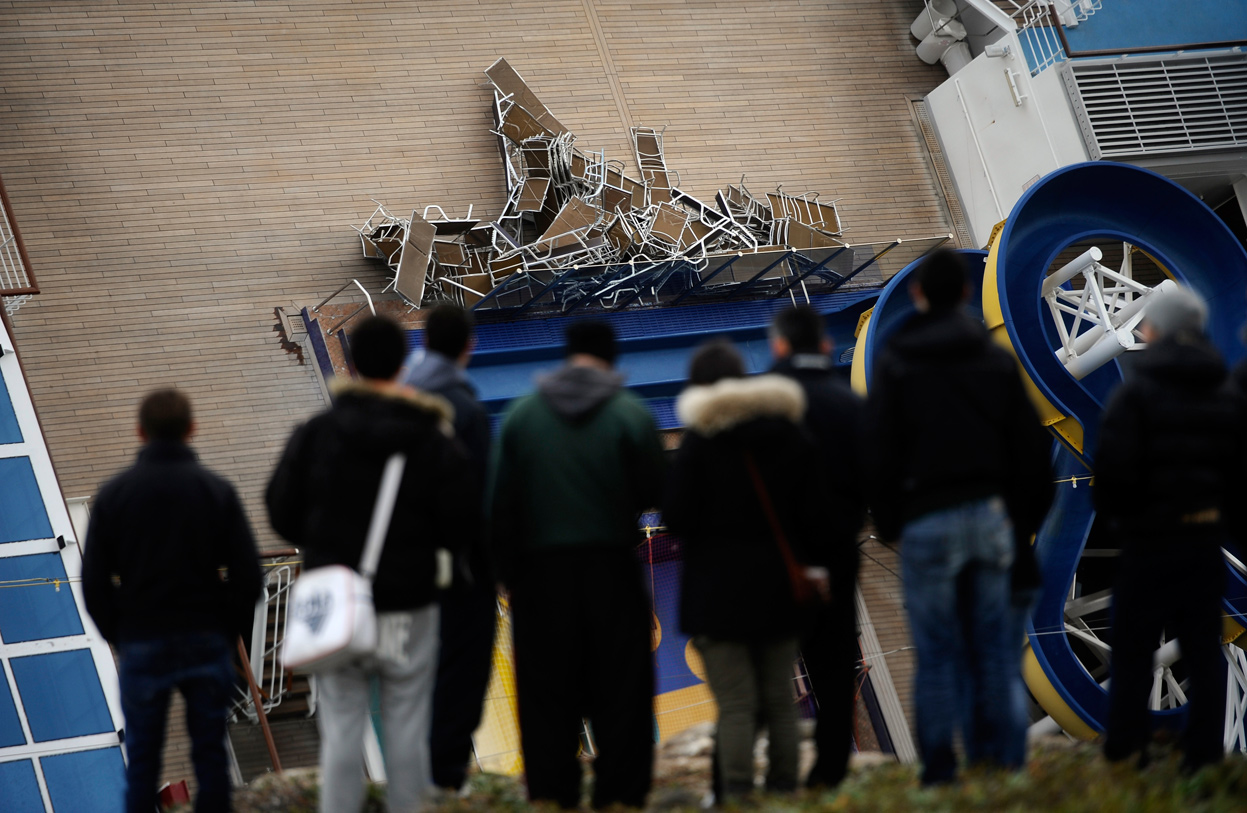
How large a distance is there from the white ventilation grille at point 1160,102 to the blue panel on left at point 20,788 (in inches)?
510

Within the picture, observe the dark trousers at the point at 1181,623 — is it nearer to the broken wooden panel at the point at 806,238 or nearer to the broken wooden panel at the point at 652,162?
the broken wooden panel at the point at 806,238

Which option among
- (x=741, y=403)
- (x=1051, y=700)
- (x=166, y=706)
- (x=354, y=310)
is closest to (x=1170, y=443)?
(x=741, y=403)

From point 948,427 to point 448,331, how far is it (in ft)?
6.32

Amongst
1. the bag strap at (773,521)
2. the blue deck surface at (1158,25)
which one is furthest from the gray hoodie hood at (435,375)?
the blue deck surface at (1158,25)

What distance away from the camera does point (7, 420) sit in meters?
9.20

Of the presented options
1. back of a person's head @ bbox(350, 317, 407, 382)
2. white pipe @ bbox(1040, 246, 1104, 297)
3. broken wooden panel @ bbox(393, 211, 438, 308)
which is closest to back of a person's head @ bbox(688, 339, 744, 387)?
back of a person's head @ bbox(350, 317, 407, 382)

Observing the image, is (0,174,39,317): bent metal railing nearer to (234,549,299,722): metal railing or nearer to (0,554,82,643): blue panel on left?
(0,554,82,643): blue panel on left

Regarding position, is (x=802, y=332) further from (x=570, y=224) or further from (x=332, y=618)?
(x=570, y=224)

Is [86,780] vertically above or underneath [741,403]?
underneath

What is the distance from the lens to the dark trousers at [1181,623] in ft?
14.3

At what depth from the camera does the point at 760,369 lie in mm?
13414

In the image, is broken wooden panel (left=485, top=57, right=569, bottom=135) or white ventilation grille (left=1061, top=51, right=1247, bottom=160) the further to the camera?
white ventilation grille (left=1061, top=51, right=1247, bottom=160)

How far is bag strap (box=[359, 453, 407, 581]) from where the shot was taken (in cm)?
399

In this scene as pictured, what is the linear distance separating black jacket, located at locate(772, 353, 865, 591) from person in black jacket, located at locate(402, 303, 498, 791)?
125 cm
